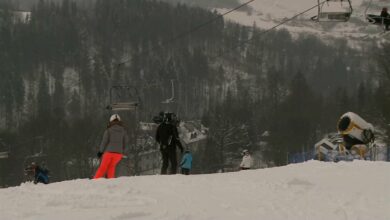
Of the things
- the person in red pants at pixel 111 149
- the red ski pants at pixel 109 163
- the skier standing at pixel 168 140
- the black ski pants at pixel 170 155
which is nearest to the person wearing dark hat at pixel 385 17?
the skier standing at pixel 168 140

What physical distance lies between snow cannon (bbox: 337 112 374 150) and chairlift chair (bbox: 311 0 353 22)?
17.7 feet

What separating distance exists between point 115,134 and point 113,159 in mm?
515

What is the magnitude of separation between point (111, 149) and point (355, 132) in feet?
38.9

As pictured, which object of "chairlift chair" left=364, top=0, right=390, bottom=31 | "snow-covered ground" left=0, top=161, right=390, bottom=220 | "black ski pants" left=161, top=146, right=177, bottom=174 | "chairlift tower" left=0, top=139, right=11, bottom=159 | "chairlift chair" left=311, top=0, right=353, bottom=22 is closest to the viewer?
"snow-covered ground" left=0, top=161, right=390, bottom=220

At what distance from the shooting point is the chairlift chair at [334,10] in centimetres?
1703

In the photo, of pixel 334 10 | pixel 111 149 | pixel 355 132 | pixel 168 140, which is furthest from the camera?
pixel 355 132

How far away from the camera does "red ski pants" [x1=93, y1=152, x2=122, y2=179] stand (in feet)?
39.6

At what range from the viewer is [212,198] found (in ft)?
26.2

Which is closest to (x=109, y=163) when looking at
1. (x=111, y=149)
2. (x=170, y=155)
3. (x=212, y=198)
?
(x=111, y=149)

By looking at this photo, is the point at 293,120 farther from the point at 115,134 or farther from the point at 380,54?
the point at 115,134

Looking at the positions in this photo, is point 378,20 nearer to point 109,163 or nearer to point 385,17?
point 385,17

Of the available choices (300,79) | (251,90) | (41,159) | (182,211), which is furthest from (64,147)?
(251,90)

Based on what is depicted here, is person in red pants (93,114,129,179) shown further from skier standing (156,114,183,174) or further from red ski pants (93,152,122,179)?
skier standing (156,114,183,174)

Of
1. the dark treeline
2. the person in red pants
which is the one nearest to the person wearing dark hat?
the dark treeline
